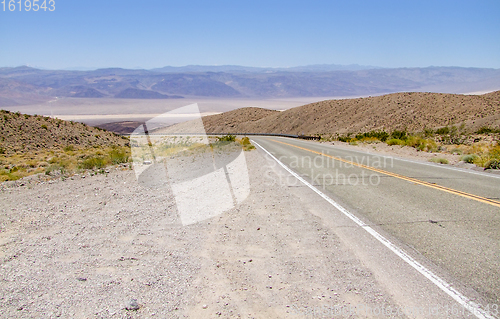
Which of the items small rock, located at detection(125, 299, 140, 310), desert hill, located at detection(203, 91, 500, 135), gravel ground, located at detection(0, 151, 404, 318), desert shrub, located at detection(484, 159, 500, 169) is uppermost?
small rock, located at detection(125, 299, 140, 310)

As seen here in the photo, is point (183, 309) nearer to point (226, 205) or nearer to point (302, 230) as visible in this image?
point (302, 230)

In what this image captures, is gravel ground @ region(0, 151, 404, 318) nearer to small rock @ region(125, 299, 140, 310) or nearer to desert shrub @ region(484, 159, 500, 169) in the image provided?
small rock @ region(125, 299, 140, 310)

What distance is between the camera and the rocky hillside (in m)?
35.4

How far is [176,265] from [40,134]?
140 ft

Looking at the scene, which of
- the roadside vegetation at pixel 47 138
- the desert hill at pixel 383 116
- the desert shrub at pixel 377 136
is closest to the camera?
the roadside vegetation at pixel 47 138

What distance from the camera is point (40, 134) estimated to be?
40250 mm

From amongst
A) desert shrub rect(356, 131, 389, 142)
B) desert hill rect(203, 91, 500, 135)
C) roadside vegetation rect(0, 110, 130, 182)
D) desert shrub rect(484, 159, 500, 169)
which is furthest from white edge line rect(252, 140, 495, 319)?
desert hill rect(203, 91, 500, 135)

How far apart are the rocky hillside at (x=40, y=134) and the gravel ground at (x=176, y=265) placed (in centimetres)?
2959

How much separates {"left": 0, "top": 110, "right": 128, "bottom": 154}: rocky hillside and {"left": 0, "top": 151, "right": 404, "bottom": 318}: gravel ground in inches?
1165

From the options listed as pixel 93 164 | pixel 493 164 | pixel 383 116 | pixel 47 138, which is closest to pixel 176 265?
pixel 493 164

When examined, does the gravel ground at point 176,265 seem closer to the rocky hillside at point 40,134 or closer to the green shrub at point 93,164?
the green shrub at point 93,164

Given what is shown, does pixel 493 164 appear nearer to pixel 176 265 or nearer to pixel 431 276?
pixel 431 276

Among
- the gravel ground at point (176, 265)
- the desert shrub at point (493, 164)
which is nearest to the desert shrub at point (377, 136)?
the desert shrub at point (493, 164)

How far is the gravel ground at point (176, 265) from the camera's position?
384cm
